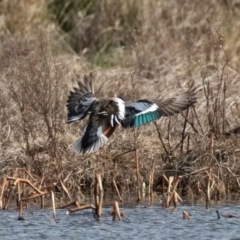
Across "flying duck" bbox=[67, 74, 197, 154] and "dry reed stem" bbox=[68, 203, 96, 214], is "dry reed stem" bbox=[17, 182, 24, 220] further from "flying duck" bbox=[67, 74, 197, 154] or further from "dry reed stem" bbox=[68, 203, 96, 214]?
"flying duck" bbox=[67, 74, 197, 154]

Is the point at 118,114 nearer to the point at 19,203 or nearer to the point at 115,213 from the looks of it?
the point at 115,213

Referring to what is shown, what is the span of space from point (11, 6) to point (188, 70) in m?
3.11

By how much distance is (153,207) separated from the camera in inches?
332

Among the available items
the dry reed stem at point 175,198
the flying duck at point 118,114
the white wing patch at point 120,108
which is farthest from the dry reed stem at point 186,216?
the white wing patch at point 120,108

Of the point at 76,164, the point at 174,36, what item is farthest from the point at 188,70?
the point at 76,164

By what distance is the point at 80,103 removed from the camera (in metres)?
9.30

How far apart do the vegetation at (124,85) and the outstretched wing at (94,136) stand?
0.24 meters

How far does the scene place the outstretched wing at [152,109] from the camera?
341 inches

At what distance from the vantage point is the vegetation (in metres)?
9.34

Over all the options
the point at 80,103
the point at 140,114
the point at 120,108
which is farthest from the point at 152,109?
the point at 80,103

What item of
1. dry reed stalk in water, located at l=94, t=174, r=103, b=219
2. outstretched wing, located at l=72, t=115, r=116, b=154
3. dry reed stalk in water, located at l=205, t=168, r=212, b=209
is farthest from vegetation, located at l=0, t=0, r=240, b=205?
dry reed stalk in water, located at l=94, t=174, r=103, b=219

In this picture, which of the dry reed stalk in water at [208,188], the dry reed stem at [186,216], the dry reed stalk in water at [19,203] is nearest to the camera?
the dry reed stalk in water at [19,203]

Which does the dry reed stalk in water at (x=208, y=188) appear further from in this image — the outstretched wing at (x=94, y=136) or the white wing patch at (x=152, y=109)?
the outstretched wing at (x=94, y=136)

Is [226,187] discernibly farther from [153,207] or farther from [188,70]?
[188,70]
